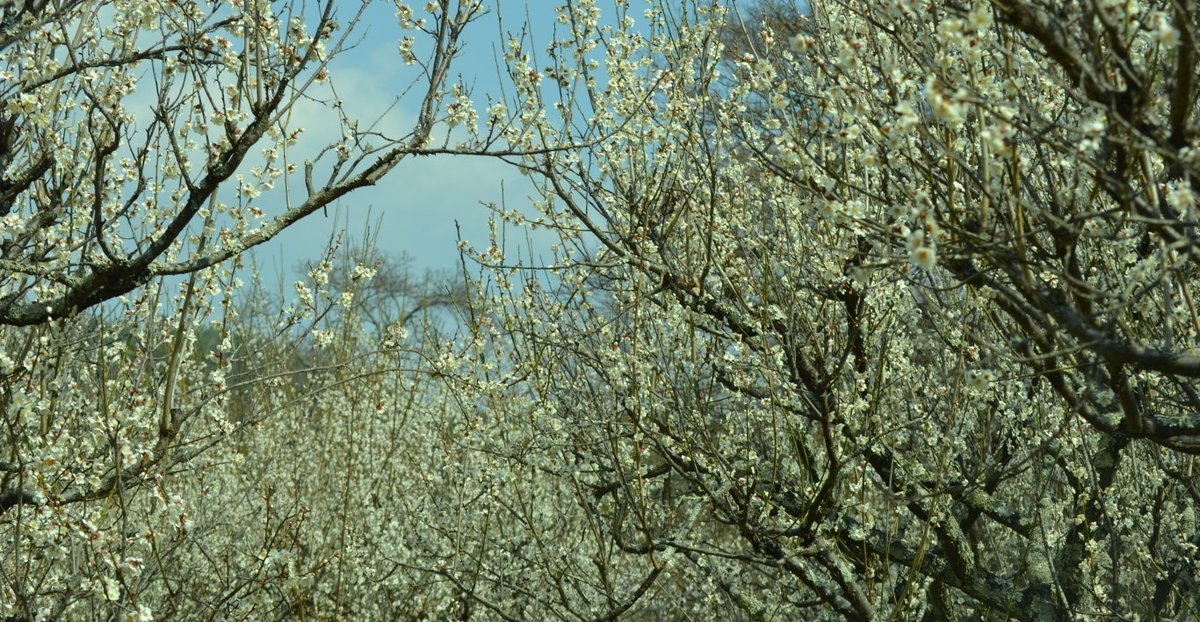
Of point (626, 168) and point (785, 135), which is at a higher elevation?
point (626, 168)

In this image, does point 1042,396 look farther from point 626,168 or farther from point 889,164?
point 889,164

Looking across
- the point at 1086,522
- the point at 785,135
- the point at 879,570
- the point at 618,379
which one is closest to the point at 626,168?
the point at 618,379

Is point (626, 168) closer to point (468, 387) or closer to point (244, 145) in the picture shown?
point (468, 387)

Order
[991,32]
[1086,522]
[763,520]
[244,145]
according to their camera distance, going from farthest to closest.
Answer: [1086,522], [763,520], [244,145], [991,32]

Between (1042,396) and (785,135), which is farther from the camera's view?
(1042,396)

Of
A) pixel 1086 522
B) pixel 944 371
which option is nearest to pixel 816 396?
pixel 944 371

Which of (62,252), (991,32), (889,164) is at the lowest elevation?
(889,164)

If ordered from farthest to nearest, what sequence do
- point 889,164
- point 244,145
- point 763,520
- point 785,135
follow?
1. point 763,520
2. point 785,135
3. point 244,145
4. point 889,164

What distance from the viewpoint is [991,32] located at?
11.6 feet

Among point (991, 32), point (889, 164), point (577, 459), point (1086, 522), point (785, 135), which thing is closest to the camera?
point (889, 164)

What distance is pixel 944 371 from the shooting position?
5676 mm

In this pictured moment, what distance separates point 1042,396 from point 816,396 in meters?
1.68

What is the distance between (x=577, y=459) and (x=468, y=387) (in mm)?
733

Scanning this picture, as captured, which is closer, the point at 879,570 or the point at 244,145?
the point at 244,145
